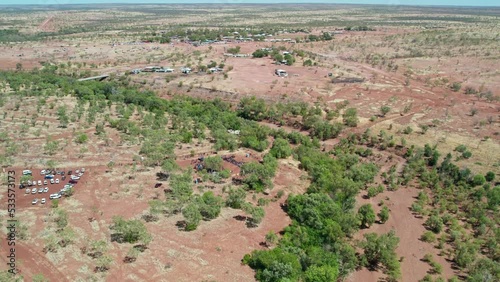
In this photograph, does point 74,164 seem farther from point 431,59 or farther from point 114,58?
point 431,59

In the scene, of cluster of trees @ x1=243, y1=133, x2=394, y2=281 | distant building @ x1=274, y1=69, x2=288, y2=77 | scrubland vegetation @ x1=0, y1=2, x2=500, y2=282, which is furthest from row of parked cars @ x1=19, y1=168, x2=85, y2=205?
distant building @ x1=274, y1=69, x2=288, y2=77

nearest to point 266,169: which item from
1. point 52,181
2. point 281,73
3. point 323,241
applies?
point 323,241

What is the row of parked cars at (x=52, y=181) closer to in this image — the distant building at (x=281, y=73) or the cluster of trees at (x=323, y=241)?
the cluster of trees at (x=323, y=241)

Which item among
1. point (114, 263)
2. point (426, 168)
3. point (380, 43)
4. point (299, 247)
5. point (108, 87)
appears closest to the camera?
point (114, 263)

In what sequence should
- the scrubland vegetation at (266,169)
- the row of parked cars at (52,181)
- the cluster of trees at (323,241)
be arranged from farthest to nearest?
the row of parked cars at (52,181)
the scrubland vegetation at (266,169)
the cluster of trees at (323,241)

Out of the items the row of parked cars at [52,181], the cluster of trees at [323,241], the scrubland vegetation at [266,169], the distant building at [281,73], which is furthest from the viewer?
the distant building at [281,73]

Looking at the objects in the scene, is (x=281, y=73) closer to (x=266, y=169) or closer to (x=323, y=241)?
(x=266, y=169)

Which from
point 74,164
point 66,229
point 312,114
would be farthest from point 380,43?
point 66,229

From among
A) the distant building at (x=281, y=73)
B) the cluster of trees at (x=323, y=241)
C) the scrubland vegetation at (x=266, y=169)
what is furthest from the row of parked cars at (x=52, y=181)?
the distant building at (x=281, y=73)

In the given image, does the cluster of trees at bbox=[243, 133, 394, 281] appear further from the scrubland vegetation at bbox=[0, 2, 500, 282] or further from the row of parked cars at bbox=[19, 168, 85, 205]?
the row of parked cars at bbox=[19, 168, 85, 205]

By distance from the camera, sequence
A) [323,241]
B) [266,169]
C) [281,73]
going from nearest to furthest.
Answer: [323,241] → [266,169] → [281,73]

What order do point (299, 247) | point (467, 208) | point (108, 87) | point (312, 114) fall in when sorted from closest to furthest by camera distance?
point (299, 247) → point (467, 208) → point (312, 114) → point (108, 87)
